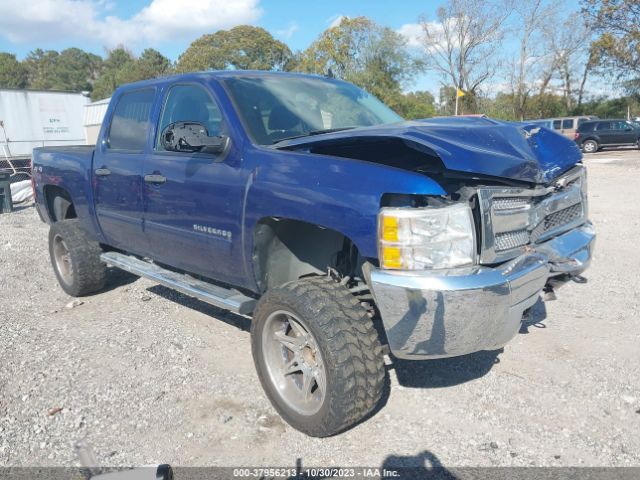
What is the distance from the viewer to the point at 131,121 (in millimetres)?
4742

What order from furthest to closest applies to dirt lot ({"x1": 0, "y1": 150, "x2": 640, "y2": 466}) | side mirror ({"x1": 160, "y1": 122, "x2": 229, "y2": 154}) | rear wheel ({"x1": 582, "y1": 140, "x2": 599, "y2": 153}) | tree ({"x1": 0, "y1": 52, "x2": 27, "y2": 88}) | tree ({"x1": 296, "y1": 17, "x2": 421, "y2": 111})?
tree ({"x1": 0, "y1": 52, "x2": 27, "y2": 88}) → tree ({"x1": 296, "y1": 17, "x2": 421, "y2": 111}) → rear wheel ({"x1": 582, "y1": 140, "x2": 599, "y2": 153}) → side mirror ({"x1": 160, "y1": 122, "x2": 229, "y2": 154}) → dirt lot ({"x1": 0, "y1": 150, "x2": 640, "y2": 466})

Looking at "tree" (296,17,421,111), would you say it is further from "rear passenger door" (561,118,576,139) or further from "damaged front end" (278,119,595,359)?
"damaged front end" (278,119,595,359)

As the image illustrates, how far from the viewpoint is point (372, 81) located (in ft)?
116

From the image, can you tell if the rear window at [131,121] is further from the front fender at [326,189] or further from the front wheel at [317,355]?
the front wheel at [317,355]

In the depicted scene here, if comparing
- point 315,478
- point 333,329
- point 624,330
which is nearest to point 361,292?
point 333,329

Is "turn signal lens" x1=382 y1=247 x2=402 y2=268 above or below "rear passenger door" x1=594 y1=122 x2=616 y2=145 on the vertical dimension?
below

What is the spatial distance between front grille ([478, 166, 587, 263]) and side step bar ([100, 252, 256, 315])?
1559 millimetres

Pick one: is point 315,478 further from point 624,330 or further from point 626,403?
point 624,330

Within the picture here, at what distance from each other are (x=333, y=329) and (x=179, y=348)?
1.91 m

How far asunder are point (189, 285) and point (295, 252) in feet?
3.08

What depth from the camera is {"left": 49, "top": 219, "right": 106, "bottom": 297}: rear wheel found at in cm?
543

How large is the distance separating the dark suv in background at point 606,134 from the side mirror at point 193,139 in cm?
2748

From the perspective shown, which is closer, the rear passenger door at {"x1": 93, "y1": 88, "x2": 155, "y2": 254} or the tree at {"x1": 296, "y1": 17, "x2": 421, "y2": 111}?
the rear passenger door at {"x1": 93, "y1": 88, "x2": 155, "y2": 254}

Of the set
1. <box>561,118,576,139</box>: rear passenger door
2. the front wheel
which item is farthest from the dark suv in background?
the front wheel
